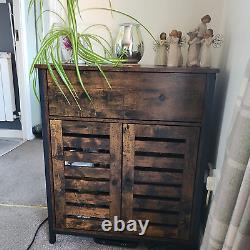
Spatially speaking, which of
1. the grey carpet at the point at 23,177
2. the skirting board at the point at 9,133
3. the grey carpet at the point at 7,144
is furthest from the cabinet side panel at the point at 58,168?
the skirting board at the point at 9,133

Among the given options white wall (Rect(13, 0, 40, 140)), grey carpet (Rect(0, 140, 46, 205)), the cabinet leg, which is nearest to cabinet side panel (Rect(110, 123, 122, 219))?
the cabinet leg

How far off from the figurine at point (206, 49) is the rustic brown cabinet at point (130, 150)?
0.51 ft

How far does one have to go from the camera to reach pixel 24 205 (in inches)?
67.1

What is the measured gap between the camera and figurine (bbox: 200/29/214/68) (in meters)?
1.10

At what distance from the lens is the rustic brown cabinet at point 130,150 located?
1049 millimetres

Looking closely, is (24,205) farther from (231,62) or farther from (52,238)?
(231,62)

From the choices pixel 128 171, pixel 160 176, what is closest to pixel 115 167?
pixel 128 171

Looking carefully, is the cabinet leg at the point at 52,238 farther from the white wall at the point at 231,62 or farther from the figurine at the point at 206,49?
the figurine at the point at 206,49

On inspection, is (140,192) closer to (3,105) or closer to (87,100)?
(87,100)

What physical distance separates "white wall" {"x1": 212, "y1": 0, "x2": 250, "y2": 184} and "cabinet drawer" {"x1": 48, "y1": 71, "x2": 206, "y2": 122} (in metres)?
0.13

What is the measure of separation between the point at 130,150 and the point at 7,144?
2.10 m

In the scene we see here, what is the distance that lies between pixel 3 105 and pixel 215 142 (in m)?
2.49

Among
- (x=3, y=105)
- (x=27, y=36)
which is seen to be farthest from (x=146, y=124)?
(x=3, y=105)

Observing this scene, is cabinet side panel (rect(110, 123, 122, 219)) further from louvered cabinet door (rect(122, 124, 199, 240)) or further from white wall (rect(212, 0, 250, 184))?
white wall (rect(212, 0, 250, 184))
